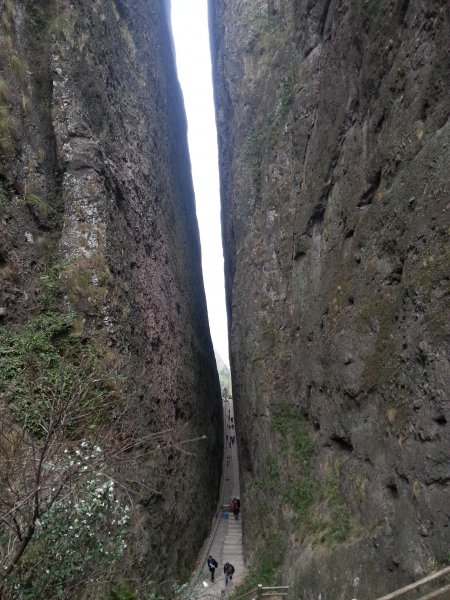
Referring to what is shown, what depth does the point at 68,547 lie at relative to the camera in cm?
A: 668

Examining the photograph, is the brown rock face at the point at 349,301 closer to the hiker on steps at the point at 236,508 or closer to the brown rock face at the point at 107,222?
the brown rock face at the point at 107,222

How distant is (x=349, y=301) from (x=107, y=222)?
752 centimetres

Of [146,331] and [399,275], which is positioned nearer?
[399,275]

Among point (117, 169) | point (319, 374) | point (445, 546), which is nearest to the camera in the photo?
point (445, 546)

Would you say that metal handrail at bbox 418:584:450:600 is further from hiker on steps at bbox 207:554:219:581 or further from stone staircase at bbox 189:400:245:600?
hiker on steps at bbox 207:554:219:581

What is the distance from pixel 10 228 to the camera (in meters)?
12.3

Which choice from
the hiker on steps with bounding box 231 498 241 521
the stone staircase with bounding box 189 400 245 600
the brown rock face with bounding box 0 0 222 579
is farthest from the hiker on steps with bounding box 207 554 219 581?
the hiker on steps with bounding box 231 498 241 521

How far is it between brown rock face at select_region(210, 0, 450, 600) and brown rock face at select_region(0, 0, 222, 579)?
3.04 m

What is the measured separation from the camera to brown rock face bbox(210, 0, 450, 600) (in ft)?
24.2

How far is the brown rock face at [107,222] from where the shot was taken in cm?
1238

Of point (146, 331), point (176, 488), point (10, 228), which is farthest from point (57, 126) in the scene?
point (176, 488)

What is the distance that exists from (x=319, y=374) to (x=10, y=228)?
916 cm

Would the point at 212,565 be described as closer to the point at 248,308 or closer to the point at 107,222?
the point at 248,308

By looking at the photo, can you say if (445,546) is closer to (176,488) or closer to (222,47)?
(176,488)
